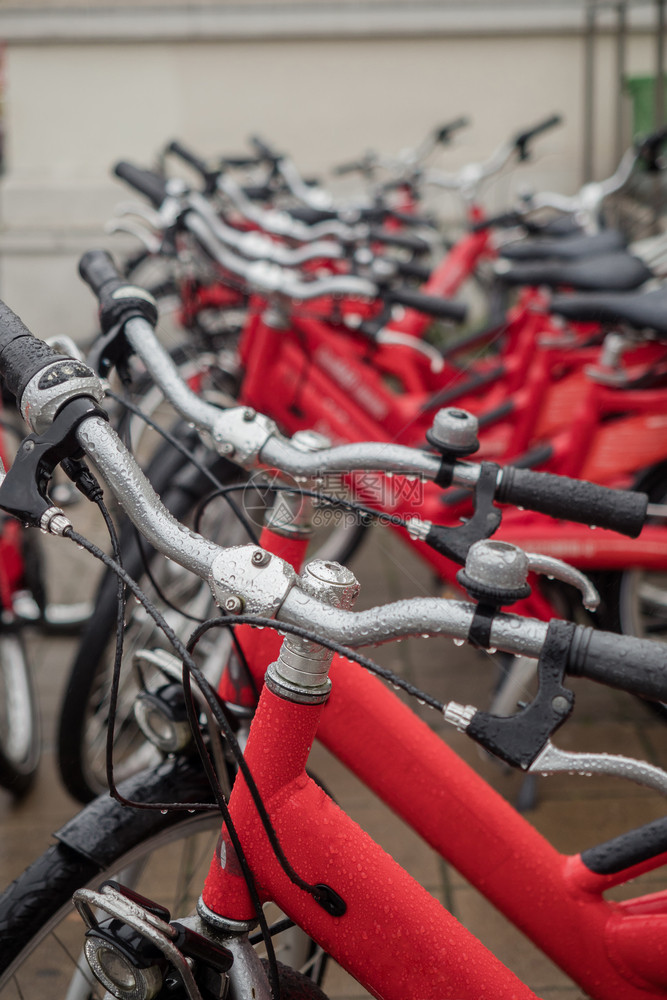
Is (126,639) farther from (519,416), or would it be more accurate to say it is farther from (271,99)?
(271,99)

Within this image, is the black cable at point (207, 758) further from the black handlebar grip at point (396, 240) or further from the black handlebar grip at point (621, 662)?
the black handlebar grip at point (396, 240)

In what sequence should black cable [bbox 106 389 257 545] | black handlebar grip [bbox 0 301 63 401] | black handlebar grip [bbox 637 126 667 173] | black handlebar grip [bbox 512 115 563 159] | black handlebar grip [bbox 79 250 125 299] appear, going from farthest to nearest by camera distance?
black handlebar grip [bbox 512 115 563 159]
black handlebar grip [bbox 637 126 667 173]
black handlebar grip [bbox 79 250 125 299]
black cable [bbox 106 389 257 545]
black handlebar grip [bbox 0 301 63 401]

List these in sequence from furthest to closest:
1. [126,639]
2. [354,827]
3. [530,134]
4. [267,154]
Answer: [267,154] → [530,134] → [126,639] → [354,827]

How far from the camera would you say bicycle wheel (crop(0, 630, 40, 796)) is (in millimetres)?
2439

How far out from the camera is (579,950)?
1.20 meters

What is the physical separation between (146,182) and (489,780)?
6.38ft

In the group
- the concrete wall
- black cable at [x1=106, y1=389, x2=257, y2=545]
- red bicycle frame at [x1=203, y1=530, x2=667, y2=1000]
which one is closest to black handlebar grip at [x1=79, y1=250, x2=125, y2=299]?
black cable at [x1=106, y1=389, x2=257, y2=545]

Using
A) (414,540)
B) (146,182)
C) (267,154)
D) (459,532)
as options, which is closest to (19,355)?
(459,532)

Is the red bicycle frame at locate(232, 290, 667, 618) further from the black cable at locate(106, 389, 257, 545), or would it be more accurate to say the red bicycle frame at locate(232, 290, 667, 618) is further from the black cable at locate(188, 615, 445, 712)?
the black cable at locate(188, 615, 445, 712)

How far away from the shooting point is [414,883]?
102 cm

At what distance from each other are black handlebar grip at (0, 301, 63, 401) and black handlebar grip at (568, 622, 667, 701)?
1.79 feet

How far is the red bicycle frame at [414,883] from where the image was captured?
995 millimetres

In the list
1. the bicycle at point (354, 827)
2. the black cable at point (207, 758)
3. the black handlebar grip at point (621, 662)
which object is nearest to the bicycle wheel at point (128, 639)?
the bicycle at point (354, 827)

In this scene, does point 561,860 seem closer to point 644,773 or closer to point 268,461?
point 644,773
